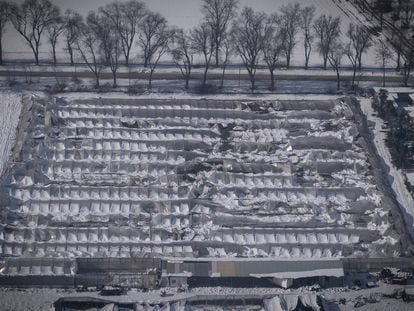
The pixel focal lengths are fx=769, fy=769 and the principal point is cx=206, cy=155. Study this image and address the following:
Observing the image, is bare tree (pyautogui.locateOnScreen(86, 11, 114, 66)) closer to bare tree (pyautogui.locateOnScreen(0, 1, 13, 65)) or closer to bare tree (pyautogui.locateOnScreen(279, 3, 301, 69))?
bare tree (pyautogui.locateOnScreen(0, 1, 13, 65))

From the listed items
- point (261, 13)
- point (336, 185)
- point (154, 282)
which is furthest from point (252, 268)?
point (261, 13)

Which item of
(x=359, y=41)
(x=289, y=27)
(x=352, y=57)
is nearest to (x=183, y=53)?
(x=289, y=27)

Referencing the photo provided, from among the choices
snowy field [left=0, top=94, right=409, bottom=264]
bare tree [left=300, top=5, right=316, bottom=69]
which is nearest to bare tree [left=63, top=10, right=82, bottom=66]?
snowy field [left=0, top=94, right=409, bottom=264]

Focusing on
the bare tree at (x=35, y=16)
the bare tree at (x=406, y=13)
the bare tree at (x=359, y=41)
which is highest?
the bare tree at (x=406, y=13)

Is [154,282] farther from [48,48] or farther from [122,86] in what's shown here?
[48,48]

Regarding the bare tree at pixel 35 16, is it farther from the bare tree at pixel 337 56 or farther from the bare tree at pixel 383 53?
the bare tree at pixel 383 53

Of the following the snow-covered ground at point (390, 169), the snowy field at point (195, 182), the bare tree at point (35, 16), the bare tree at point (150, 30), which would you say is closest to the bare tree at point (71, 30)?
the bare tree at point (35, 16)

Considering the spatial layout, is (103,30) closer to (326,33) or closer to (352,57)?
(326,33)

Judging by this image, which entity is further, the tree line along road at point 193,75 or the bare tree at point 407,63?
the bare tree at point 407,63
